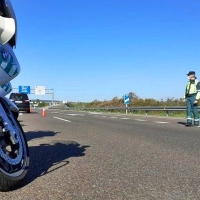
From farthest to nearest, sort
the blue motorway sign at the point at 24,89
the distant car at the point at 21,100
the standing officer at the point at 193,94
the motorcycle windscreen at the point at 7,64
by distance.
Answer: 1. the blue motorway sign at the point at 24,89
2. the distant car at the point at 21,100
3. the standing officer at the point at 193,94
4. the motorcycle windscreen at the point at 7,64

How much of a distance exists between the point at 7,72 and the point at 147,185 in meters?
1.82

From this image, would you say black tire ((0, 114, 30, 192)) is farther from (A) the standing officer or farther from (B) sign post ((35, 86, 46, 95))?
(B) sign post ((35, 86, 46, 95))

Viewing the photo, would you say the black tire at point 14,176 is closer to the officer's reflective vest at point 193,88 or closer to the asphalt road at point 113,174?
the asphalt road at point 113,174

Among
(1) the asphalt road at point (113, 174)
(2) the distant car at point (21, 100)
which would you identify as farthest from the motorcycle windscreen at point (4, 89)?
(2) the distant car at point (21, 100)

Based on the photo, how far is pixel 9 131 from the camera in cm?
346

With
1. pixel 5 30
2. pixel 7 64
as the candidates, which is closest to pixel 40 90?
pixel 7 64

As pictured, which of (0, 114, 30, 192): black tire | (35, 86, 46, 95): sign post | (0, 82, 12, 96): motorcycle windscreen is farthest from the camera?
(35, 86, 46, 95): sign post

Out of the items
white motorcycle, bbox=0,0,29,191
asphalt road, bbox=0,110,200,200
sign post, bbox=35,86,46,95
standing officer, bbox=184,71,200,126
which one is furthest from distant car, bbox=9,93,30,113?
sign post, bbox=35,86,46,95

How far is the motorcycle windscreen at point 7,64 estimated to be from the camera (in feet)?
10.4

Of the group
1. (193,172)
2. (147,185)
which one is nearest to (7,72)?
(147,185)

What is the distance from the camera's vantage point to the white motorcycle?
3035mm

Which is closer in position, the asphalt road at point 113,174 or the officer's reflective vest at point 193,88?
the asphalt road at point 113,174

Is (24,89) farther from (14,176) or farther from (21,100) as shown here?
(14,176)

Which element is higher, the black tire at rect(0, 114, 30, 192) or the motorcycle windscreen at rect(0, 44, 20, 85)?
the motorcycle windscreen at rect(0, 44, 20, 85)
